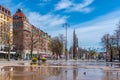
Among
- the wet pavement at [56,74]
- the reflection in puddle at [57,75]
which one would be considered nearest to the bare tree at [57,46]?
the wet pavement at [56,74]

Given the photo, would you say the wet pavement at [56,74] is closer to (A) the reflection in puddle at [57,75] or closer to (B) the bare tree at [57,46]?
(A) the reflection in puddle at [57,75]

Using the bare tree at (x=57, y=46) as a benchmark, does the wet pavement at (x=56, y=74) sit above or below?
below

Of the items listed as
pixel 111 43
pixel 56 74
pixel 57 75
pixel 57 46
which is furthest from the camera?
pixel 57 46

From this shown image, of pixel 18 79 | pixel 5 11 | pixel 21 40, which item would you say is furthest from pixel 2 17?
pixel 18 79

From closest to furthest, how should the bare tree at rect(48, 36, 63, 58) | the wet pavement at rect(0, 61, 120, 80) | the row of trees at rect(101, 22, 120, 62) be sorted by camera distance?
the wet pavement at rect(0, 61, 120, 80)
the row of trees at rect(101, 22, 120, 62)
the bare tree at rect(48, 36, 63, 58)

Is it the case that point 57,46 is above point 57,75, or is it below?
above

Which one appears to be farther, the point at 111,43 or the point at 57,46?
the point at 57,46

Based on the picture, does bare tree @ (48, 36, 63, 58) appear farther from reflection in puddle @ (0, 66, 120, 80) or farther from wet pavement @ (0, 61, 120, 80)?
reflection in puddle @ (0, 66, 120, 80)

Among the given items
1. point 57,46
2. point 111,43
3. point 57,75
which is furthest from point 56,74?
point 57,46

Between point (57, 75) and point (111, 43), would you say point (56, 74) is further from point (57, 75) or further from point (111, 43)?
point (111, 43)

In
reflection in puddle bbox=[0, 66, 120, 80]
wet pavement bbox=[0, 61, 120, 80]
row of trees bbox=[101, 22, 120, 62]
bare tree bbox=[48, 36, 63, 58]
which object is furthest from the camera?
bare tree bbox=[48, 36, 63, 58]

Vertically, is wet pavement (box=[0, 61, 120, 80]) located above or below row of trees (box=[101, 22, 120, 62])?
below

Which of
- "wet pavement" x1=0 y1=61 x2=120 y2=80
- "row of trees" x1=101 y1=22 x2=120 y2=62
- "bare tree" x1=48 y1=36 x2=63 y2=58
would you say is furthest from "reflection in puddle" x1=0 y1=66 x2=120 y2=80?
"bare tree" x1=48 y1=36 x2=63 y2=58

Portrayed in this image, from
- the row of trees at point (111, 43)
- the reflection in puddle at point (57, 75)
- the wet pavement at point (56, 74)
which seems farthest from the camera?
the row of trees at point (111, 43)
